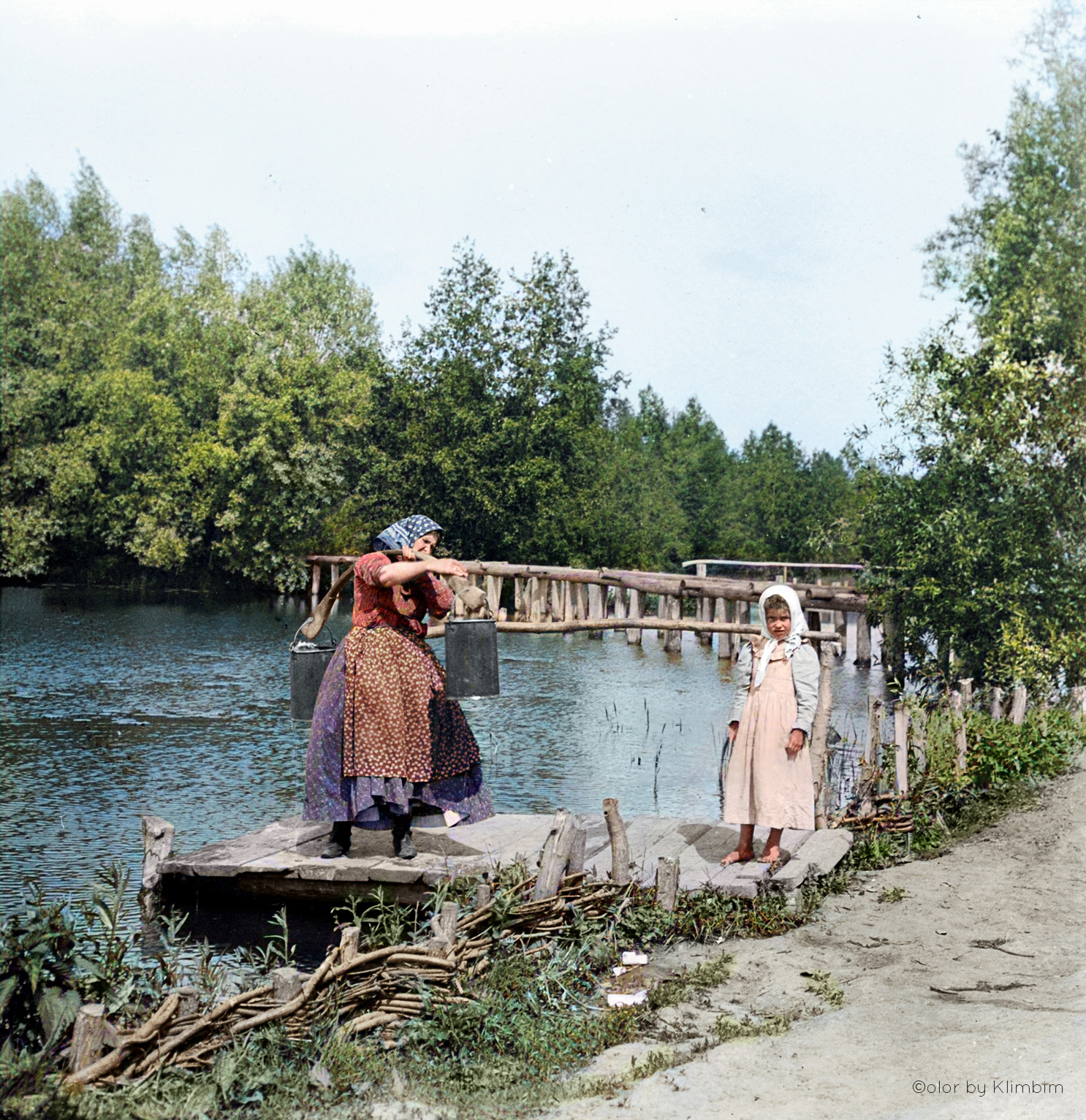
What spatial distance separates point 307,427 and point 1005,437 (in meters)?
16.2

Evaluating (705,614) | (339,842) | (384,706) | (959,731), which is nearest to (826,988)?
(384,706)

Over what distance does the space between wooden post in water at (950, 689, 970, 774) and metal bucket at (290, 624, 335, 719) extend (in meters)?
4.49

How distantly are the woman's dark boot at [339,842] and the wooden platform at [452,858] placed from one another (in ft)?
0.17

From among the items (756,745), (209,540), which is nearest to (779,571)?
(209,540)

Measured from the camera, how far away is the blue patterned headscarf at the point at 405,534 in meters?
6.79

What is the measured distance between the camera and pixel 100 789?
1244 centimetres

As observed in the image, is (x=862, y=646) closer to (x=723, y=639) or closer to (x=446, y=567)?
(x=723, y=639)

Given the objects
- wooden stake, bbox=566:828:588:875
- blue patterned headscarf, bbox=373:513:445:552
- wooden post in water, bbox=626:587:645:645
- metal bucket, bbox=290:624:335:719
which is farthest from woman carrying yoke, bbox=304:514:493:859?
wooden post in water, bbox=626:587:645:645

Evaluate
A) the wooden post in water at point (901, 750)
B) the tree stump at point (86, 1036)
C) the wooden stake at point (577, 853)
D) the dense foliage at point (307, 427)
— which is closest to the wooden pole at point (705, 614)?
the dense foliage at point (307, 427)

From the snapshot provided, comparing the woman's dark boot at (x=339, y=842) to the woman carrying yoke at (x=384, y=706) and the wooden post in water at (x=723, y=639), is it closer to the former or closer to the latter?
the woman carrying yoke at (x=384, y=706)

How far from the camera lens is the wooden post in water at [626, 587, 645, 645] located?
23.5m

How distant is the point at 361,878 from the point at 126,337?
27876mm

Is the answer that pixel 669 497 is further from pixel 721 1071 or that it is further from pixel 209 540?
pixel 721 1071

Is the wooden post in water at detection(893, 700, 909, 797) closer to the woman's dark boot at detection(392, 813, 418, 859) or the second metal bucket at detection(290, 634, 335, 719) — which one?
the woman's dark boot at detection(392, 813, 418, 859)
